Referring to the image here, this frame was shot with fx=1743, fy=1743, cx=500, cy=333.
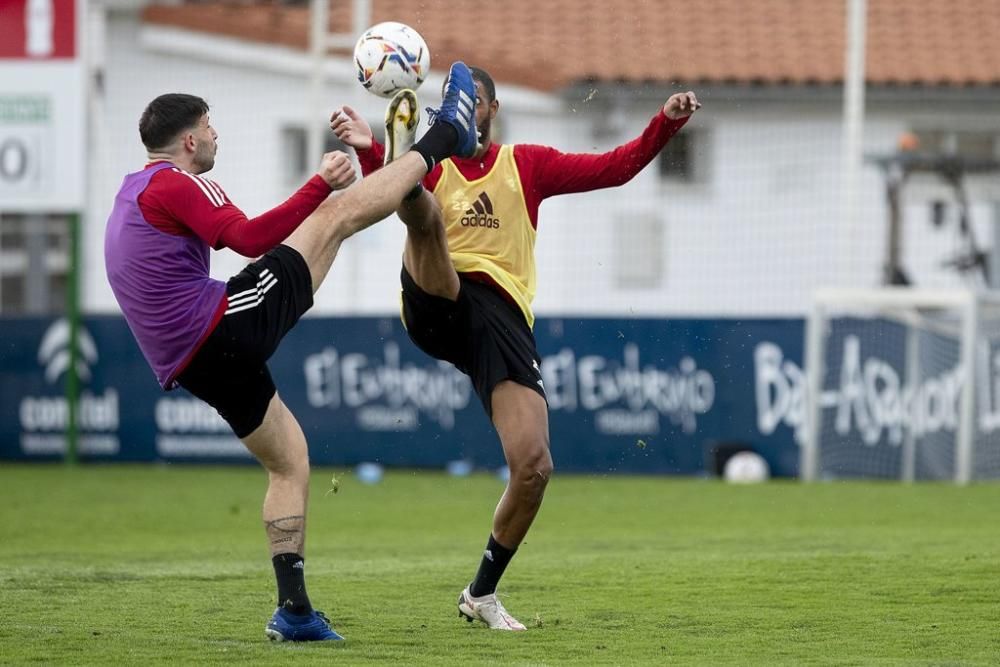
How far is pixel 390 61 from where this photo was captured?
8.28 meters

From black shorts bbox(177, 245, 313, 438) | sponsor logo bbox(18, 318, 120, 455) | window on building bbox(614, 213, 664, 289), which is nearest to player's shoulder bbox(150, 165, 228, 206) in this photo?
black shorts bbox(177, 245, 313, 438)

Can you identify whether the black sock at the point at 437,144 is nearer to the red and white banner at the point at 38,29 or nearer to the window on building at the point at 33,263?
the red and white banner at the point at 38,29

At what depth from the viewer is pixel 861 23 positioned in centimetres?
1980

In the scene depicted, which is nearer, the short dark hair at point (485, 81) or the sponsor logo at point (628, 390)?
the short dark hair at point (485, 81)

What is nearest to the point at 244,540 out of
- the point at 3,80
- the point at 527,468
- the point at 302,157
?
the point at 527,468

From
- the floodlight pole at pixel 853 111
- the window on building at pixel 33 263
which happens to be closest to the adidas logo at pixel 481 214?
the floodlight pole at pixel 853 111

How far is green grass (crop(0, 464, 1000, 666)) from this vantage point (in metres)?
7.26

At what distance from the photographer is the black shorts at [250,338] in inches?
292

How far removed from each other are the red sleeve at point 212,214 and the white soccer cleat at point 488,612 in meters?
1.94

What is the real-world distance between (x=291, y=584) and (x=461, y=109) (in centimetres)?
231

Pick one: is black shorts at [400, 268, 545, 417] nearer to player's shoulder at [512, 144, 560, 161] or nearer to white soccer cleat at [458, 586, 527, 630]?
player's shoulder at [512, 144, 560, 161]

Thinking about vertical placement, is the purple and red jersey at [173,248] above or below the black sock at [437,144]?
below

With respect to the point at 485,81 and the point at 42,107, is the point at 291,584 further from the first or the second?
the point at 42,107

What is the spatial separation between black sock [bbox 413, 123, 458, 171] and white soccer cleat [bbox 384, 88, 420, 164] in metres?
0.09
